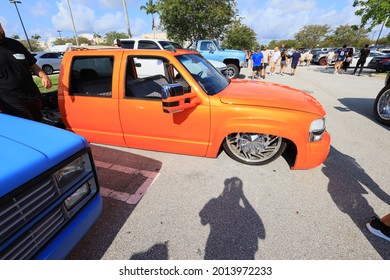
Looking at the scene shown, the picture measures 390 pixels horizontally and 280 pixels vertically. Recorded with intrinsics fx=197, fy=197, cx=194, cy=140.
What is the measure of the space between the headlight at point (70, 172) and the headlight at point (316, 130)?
2.56 metres

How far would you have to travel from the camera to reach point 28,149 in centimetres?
128

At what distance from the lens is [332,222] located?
2.11 m

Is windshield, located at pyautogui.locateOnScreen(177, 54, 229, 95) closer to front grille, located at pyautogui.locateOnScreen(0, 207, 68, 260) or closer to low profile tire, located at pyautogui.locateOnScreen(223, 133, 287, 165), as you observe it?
low profile tire, located at pyautogui.locateOnScreen(223, 133, 287, 165)

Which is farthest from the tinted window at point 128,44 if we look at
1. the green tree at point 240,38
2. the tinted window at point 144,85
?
the green tree at point 240,38

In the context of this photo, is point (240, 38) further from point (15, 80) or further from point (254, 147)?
point (15, 80)

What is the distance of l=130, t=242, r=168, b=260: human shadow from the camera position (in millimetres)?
1775

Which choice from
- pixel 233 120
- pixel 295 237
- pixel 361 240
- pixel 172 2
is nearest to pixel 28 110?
pixel 233 120

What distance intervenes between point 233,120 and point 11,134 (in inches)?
86.1

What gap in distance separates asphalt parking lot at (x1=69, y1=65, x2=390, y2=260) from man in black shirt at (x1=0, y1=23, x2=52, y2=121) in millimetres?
1246

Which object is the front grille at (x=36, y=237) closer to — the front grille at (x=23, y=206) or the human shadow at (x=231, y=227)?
the front grille at (x=23, y=206)

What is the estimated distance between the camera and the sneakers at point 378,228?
1.88 metres

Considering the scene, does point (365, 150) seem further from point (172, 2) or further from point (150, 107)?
point (172, 2)

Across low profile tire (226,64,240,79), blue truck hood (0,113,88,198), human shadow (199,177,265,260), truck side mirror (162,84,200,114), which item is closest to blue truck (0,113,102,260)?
blue truck hood (0,113,88,198)

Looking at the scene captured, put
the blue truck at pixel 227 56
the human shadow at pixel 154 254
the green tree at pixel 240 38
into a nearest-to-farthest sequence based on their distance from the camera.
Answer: the human shadow at pixel 154 254 → the blue truck at pixel 227 56 → the green tree at pixel 240 38
